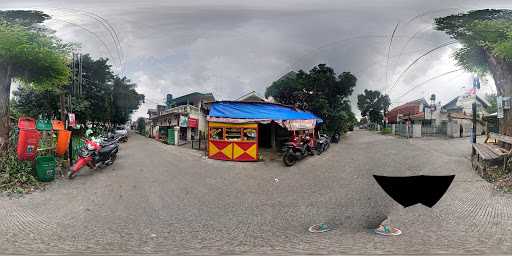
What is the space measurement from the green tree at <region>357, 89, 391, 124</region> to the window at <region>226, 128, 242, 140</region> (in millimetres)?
643

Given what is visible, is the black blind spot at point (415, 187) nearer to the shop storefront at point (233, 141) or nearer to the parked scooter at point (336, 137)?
the parked scooter at point (336, 137)

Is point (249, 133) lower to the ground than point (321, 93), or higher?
lower

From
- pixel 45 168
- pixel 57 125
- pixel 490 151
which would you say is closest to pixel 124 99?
pixel 57 125

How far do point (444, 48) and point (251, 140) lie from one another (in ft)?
4.04

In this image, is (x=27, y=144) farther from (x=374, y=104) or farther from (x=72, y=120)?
(x=374, y=104)

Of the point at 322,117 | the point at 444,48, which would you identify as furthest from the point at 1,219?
the point at 444,48

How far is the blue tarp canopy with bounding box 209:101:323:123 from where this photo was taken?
A: 1612 mm

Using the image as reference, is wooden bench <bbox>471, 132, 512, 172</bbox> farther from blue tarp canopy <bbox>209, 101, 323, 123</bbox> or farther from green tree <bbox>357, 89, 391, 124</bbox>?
blue tarp canopy <bbox>209, 101, 323, 123</bbox>

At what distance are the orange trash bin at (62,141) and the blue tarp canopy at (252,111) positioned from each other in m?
1.53

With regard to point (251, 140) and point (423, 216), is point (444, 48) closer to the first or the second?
point (423, 216)

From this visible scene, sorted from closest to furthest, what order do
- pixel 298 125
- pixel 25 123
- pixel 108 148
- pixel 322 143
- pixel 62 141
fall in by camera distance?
pixel 298 125 → pixel 322 143 → pixel 108 148 → pixel 25 123 → pixel 62 141

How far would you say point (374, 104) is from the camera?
1790 millimetres

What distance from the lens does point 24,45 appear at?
194cm

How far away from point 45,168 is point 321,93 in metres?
2.17
